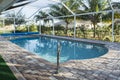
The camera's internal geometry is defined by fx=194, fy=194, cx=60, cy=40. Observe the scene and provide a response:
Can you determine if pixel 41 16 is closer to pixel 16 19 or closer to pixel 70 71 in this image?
pixel 16 19

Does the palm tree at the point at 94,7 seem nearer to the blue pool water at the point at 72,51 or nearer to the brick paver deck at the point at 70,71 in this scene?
the blue pool water at the point at 72,51

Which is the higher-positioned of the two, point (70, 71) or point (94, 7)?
point (94, 7)

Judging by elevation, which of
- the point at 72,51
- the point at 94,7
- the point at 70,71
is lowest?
the point at 72,51

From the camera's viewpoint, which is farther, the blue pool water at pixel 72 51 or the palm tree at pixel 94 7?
the palm tree at pixel 94 7

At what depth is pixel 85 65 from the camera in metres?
8.20

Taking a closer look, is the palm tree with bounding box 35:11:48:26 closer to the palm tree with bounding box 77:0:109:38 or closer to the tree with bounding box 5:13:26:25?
the tree with bounding box 5:13:26:25

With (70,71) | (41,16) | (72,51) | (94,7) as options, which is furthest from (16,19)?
(70,71)

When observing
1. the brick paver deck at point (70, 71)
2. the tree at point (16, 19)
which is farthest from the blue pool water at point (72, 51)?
the tree at point (16, 19)

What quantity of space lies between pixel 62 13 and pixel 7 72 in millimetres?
20732

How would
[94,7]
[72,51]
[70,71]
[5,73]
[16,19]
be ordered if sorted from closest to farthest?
[5,73]
[70,71]
[72,51]
[94,7]
[16,19]

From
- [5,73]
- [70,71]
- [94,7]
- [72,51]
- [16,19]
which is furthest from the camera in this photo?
[16,19]

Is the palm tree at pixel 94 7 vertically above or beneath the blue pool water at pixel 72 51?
above

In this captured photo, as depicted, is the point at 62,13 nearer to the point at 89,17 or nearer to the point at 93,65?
the point at 89,17

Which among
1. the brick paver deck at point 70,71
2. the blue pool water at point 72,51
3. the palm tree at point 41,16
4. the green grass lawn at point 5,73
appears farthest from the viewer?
the palm tree at point 41,16
